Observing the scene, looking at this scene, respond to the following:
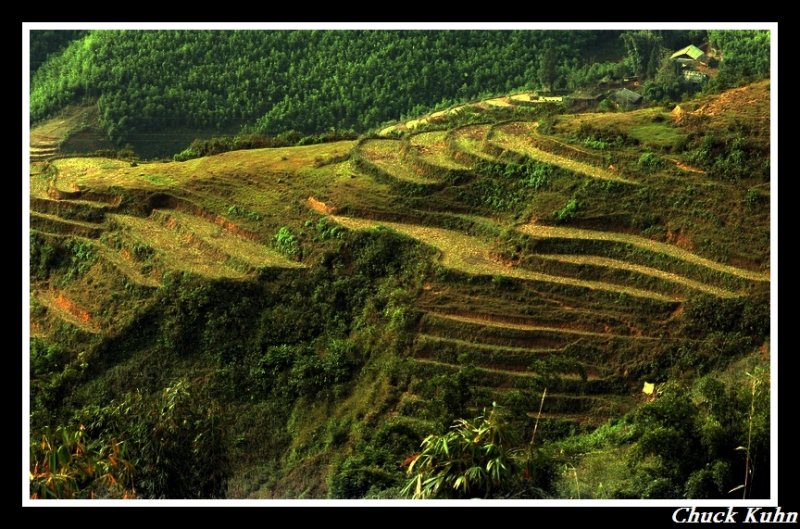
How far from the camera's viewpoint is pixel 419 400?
20094 millimetres

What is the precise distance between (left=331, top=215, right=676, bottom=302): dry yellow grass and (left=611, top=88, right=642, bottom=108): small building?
428 inches

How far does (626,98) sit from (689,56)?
5.65m

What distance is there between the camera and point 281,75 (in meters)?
35.7

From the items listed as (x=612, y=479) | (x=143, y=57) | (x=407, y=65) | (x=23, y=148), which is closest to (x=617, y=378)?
(x=612, y=479)

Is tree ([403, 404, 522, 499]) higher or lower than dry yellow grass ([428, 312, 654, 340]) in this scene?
lower

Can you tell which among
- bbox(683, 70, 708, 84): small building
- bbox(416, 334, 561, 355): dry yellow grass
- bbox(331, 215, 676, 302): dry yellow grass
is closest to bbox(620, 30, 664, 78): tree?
bbox(683, 70, 708, 84): small building

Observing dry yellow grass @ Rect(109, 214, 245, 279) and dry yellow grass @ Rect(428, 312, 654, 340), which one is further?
dry yellow grass @ Rect(109, 214, 245, 279)

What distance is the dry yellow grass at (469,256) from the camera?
2122 cm

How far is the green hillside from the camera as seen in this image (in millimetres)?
16859

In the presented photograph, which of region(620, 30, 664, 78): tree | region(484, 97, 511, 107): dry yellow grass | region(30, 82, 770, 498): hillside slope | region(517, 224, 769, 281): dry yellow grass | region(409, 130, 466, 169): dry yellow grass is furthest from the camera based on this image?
region(620, 30, 664, 78): tree

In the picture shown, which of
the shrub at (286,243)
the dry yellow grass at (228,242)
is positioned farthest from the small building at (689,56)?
the dry yellow grass at (228,242)

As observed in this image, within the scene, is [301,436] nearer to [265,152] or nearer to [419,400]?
[419,400]

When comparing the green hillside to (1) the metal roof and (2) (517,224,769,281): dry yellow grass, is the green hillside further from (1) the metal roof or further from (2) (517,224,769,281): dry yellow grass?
Answer: (1) the metal roof

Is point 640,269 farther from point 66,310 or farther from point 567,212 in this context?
point 66,310
